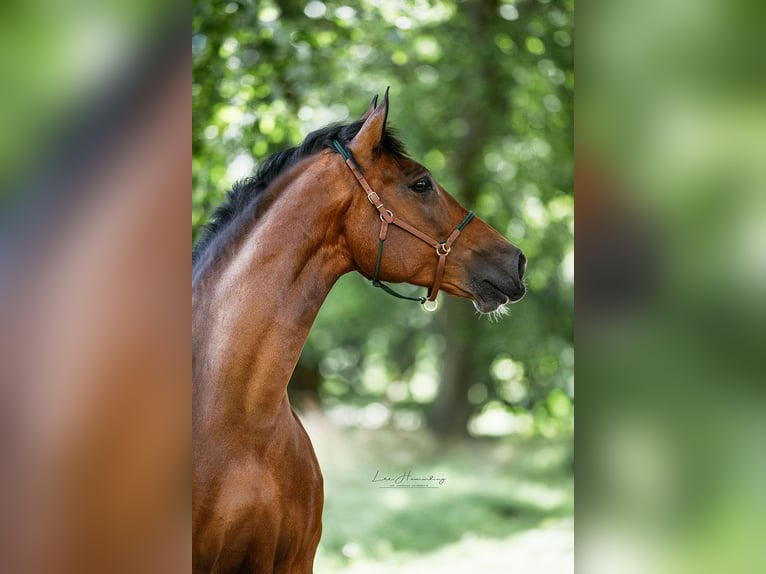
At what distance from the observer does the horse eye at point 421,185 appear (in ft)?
7.20

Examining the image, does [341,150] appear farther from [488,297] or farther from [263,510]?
[263,510]

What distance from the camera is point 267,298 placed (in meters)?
2.09

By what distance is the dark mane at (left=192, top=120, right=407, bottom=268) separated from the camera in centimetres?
215

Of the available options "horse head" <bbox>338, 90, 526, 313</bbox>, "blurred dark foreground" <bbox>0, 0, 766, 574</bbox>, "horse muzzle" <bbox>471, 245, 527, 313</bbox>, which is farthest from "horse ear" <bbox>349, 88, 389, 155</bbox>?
"blurred dark foreground" <bbox>0, 0, 766, 574</bbox>

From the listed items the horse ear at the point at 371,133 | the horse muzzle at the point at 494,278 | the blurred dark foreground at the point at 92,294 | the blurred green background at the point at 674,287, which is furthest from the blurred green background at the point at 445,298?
the blurred green background at the point at 674,287

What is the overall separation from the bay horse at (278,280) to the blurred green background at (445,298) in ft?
1.54

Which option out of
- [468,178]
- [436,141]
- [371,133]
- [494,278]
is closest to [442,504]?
[494,278]

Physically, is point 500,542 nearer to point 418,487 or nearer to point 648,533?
point 418,487

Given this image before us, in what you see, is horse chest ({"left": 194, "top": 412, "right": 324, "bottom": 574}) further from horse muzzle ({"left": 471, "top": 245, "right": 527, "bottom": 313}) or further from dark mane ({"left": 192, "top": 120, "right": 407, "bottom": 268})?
horse muzzle ({"left": 471, "top": 245, "right": 527, "bottom": 313})

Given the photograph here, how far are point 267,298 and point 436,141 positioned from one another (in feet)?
6.23

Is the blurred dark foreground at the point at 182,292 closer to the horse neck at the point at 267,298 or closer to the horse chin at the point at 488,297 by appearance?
the horse neck at the point at 267,298

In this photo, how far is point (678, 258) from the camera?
4.15 ft

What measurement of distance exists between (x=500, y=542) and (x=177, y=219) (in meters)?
2.67

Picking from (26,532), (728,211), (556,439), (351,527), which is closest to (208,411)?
(26,532)
